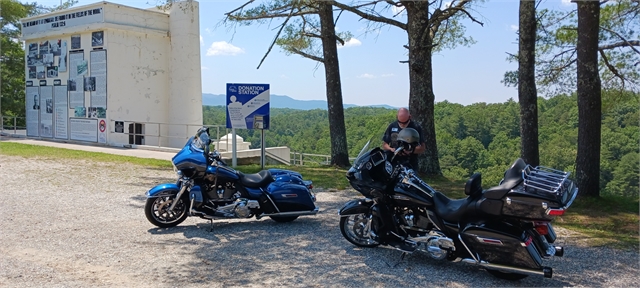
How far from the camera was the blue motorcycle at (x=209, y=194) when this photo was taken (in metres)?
6.61

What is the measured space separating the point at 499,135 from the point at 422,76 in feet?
39.8

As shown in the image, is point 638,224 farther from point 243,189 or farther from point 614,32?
point 243,189

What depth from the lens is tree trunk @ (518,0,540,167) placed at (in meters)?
9.22

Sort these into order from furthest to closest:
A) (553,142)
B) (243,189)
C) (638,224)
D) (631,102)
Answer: (553,142)
(631,102)
(638,224)
(243,189)

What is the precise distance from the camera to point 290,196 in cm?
698

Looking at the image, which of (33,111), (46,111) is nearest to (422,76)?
(46,111)

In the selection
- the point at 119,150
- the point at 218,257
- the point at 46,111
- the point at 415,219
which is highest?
the point at 46,111

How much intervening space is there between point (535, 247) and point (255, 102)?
320 inches

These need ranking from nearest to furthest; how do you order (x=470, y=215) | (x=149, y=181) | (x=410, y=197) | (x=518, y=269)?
(x=518, y=269) → (x=470, y=215) → (x=410, y=197) → (x=149, y=181)

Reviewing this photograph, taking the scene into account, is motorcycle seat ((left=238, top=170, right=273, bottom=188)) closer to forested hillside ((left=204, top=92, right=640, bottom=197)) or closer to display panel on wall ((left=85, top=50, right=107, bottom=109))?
forested hillside ((left=204, top=92, right=640, bottom=197))

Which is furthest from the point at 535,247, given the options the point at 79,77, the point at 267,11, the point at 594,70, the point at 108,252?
the point at 79,77

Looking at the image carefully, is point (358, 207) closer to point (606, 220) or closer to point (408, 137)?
point (408, 137)

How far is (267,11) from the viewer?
43.7ft

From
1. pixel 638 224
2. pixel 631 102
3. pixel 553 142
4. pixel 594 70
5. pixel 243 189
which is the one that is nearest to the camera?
pixel 243 189
